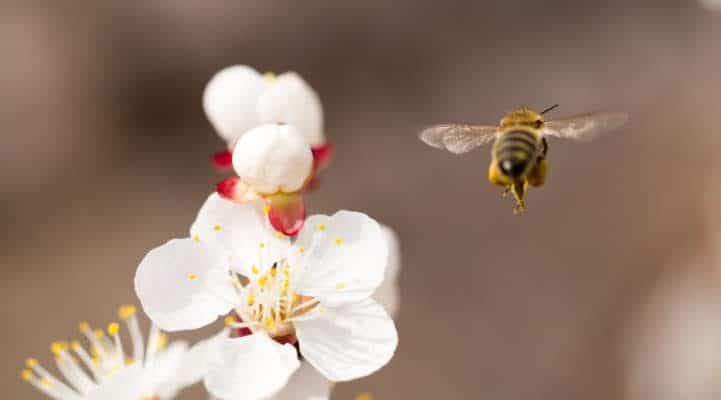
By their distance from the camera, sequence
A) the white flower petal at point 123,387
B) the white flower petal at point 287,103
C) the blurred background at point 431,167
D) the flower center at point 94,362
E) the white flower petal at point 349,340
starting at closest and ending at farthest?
1. the white flower petal at point 123,387
2. the white flower petal at point 349,340
3. the flower center at point 94,362
4. the white flower petal at point 287,103
5. the blurred background at point 431,167

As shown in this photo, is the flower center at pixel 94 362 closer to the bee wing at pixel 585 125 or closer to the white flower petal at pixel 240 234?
the white flower petal at pixel 240 234

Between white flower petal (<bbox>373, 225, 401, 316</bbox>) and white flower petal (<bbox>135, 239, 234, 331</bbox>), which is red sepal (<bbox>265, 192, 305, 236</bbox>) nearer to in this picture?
white flower petal (<bbox>135, 239, 234, 331</bbox>)

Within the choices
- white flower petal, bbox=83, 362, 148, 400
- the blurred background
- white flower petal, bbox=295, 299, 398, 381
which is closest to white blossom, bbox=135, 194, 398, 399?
white flower petal, bbox=295, 299, 398, 381

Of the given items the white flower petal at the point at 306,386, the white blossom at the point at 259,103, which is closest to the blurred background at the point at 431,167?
the white blossom at the point at 259,103

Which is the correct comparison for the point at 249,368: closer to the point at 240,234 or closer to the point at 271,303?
the point at 271,303

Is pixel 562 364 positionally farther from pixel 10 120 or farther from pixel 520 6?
pixel 10 120
